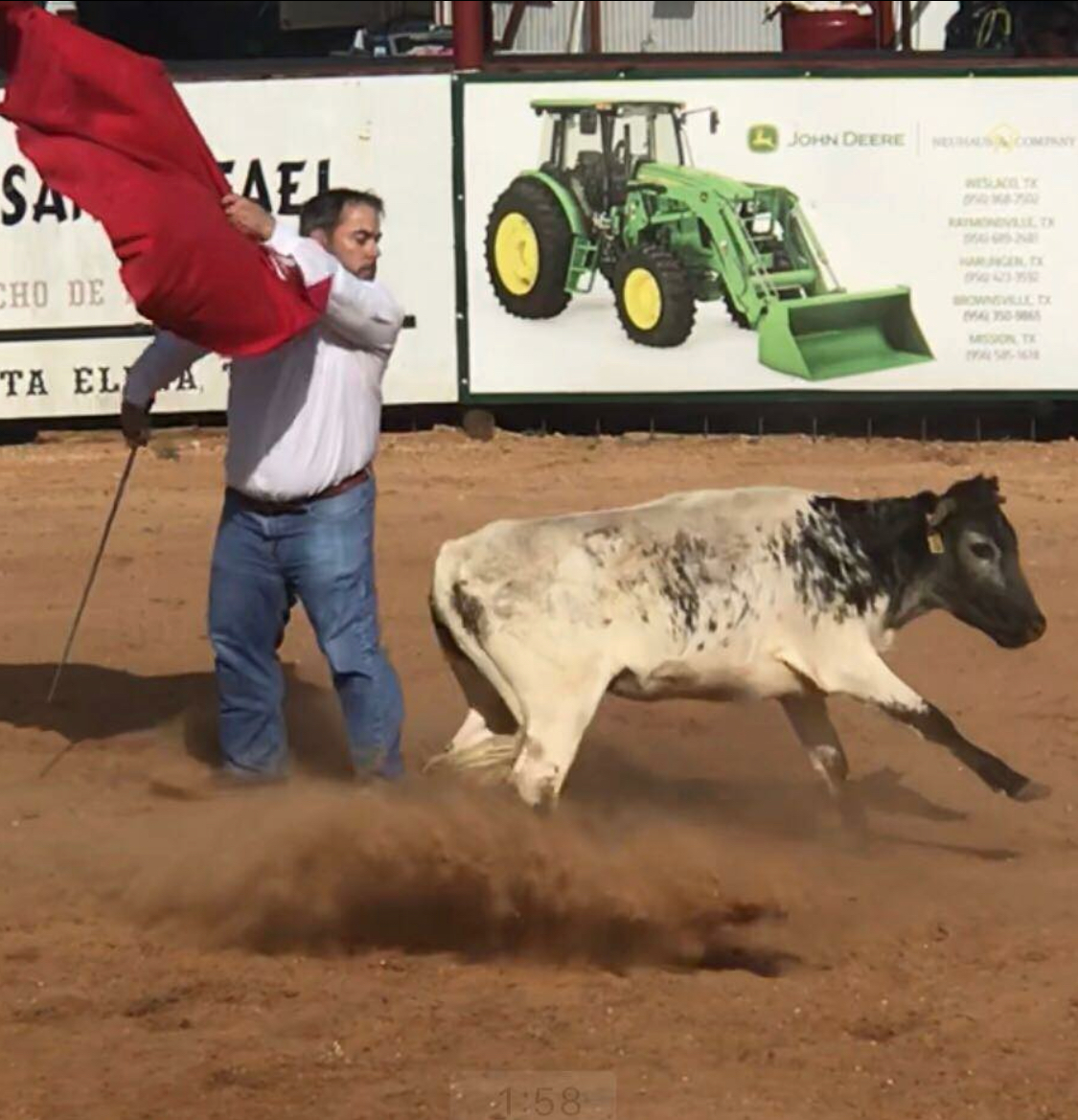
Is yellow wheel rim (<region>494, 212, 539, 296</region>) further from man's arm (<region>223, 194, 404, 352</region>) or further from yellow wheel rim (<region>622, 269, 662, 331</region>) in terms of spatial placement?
man's arm (<region>223, 194, 404, 352</region>)

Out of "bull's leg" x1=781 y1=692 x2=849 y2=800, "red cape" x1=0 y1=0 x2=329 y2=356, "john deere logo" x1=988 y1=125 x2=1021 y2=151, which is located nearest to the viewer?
"red cape" x1=0 y1=0 x2=329 y2=356

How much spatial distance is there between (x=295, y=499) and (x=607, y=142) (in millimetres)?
6574

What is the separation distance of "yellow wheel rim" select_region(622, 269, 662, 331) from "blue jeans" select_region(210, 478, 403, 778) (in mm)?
6058

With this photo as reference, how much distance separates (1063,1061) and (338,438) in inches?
106

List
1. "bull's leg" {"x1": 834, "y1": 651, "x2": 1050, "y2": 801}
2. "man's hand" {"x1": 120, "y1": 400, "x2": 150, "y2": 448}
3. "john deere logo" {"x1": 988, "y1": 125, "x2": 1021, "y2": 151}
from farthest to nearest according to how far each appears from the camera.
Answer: "john deere logo" {"x1": 988, "y1": 125, "x2": 1021, "y2": 151} → "man's hand" {"x1": 120, "y1": 400, "x2": 150, "y2": 448} → "bull's leg" {"x1": 834, "y1": 651, "x2": 1050, "y2": 801}

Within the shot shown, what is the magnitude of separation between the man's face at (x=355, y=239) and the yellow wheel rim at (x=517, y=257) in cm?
630

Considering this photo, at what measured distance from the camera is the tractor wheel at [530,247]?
13281 mm

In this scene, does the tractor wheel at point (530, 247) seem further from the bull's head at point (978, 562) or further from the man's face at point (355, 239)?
the man's face at point (355, 239)

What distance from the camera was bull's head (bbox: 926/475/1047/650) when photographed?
23.8ft

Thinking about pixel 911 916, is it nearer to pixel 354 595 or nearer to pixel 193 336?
pixel 354 595

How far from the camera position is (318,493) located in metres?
7.12

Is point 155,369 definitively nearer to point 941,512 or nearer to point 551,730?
point 551,730

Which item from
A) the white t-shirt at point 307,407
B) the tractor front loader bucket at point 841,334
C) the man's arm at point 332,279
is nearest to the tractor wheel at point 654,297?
the tractor front loader bucket at point 841,334

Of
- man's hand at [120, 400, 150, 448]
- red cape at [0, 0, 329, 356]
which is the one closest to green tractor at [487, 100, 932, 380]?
man's hand at [120, 400, 150, 448]
